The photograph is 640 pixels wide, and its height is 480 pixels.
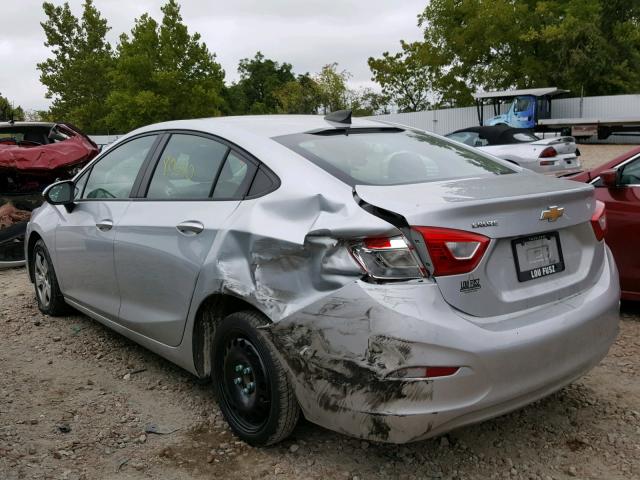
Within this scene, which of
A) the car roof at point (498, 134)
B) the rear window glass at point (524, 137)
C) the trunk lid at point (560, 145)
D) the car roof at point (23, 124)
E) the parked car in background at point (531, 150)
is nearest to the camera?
the car roof at point (23, 124)

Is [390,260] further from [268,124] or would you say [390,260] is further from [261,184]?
[268,124]

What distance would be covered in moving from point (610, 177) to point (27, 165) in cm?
637

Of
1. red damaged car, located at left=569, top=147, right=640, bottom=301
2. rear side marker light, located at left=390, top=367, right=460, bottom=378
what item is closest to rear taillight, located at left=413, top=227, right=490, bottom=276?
rear side marker light, located at left=390, top=367, right=460, bottom=378

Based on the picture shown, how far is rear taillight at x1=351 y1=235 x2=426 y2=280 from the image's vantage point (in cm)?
234

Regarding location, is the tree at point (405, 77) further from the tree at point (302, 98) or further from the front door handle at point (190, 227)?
the front door handle at point (190, 227)

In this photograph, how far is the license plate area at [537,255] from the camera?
2.53m

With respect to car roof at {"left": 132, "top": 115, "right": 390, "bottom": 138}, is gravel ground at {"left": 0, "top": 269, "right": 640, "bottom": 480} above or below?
below

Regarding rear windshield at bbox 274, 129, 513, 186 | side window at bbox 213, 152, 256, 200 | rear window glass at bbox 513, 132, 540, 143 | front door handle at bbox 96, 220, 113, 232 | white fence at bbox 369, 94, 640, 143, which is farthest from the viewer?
white fence at bbox 369, 94, 640, 143

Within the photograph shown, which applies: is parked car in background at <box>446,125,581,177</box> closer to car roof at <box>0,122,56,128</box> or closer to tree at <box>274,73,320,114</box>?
car roof at <box>0,122,56,128</box>

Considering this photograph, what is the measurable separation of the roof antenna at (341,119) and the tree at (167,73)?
35536mm

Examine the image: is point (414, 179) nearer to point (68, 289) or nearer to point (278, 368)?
point (278, 368)

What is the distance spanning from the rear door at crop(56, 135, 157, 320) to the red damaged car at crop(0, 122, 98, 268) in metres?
2.93

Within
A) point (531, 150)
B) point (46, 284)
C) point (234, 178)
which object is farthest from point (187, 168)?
point (531, 150)

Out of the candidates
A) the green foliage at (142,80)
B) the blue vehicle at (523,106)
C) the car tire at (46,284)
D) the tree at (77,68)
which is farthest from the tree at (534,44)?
the car tire at (46,284)
